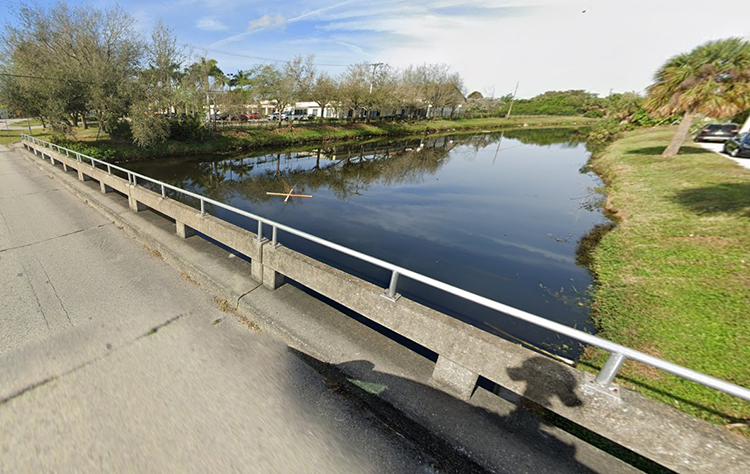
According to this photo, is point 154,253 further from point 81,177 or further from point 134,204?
point 81,177

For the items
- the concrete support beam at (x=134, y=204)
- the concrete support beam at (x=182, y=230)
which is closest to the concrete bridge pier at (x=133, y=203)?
the concrete support beam at (x=134, y=204)

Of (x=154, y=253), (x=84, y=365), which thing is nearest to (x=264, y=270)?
(x=84, y=365)

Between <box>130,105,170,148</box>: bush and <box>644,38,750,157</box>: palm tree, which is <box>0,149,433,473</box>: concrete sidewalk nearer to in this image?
<box>130,105,170,148</box>: bush

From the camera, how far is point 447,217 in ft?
43.1

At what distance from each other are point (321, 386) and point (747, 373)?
19.9 ft

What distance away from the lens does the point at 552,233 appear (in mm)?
11625

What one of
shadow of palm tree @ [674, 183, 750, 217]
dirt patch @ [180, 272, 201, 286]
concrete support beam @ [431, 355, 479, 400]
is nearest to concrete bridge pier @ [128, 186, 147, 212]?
dirt patch @ [180, 272, 201, 286]

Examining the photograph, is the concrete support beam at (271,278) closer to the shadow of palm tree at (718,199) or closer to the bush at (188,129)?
the shadow of palm tree at (718,199)

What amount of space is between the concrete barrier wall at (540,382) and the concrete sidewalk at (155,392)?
3.11ft

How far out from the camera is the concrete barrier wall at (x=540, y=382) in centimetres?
207

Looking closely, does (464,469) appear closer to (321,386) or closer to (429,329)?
(429,329)

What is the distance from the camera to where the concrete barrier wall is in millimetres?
2072

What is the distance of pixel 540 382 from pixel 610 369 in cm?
55

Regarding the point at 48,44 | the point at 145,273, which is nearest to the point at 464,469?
the point at 145,273
